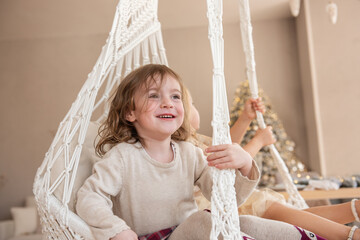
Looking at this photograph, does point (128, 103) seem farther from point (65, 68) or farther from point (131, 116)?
point (65, 68)

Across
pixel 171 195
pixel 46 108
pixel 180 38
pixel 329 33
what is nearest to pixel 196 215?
pixel 171 195

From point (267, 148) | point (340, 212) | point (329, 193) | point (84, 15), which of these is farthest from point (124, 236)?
point (84, 15)

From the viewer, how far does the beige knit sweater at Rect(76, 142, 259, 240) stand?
94cm

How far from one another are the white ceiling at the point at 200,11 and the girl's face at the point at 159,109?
3644mm

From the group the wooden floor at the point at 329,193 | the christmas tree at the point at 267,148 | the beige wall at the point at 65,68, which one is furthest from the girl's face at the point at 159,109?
the beige wall at the point at 65,68

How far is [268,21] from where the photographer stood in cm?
511

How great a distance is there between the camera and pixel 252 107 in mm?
1522

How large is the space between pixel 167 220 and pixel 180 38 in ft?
14.5

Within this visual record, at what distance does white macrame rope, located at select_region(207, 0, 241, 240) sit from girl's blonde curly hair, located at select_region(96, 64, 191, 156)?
285 mm

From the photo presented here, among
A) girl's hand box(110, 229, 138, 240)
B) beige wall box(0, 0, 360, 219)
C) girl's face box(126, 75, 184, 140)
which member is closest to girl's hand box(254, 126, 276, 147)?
girl's face box(126, 75, 184, 140)

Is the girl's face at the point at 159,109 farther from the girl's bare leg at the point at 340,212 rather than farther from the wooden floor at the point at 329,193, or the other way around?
the wooden floor at the point at 329,193

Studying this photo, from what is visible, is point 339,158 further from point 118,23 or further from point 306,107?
point 118,23

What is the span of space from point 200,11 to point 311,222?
4127 mm

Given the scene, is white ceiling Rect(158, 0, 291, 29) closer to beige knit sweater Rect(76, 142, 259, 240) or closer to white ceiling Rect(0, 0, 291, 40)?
white ceiling Rect(0, 0, 291, 40)
